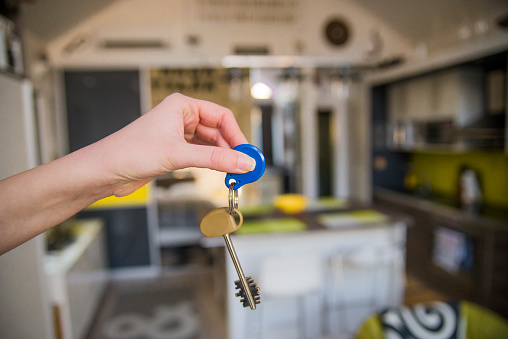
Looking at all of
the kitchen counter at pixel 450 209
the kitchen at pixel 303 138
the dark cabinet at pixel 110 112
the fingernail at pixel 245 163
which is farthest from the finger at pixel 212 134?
the dark cabinet at pixel 110 112

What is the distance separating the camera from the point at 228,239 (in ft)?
1.41

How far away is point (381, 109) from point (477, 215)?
5.98 ft

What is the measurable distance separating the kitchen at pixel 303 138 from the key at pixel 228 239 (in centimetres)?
146

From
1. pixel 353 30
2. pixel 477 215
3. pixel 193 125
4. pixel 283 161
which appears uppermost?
pixel 353 30

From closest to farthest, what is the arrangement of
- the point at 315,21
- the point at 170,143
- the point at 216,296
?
the point at 170,143
the point at 216,296
the point at 315,21

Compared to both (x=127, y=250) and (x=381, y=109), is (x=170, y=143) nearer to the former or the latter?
(x=127, y=250)

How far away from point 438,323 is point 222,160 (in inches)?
61.5

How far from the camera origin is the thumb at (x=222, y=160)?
43cm

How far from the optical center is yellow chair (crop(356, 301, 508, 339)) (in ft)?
4.79

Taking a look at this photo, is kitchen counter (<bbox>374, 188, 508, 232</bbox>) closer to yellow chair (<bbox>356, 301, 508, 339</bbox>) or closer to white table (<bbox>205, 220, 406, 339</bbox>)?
white table (<bbox>205, 220, 406, 339</bbox>)

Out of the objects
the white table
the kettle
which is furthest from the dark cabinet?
the kettle

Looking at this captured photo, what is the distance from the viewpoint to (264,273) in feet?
6.17

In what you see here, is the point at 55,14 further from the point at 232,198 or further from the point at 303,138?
the point at 232,198

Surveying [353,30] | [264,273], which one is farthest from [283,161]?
[264,273]
